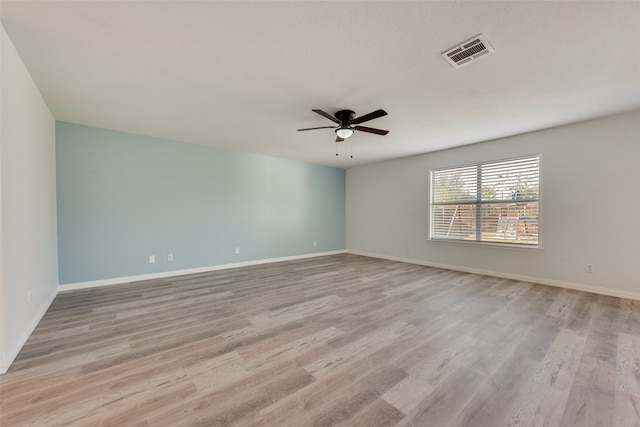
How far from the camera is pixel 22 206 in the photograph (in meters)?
2.20

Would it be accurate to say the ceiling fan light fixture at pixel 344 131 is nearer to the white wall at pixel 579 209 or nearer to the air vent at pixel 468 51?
the air vent at pixel 468 51

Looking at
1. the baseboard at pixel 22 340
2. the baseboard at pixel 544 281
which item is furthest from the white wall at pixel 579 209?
the baseboard at pixel 22 340

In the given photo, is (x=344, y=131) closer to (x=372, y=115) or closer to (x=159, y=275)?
(x=372, y=115)

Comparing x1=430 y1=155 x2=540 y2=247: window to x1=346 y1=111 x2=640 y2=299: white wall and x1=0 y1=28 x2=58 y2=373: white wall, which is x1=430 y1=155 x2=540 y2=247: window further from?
x1=0 y1=28 x2=58 y2=373: white wall

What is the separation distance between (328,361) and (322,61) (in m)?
2.49

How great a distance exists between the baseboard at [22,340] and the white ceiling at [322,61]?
2.40m

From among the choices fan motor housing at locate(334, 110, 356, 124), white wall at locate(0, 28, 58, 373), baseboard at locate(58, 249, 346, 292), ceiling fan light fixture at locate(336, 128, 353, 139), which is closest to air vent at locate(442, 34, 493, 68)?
fan motor housing at locate(334, 110, 356, 124)

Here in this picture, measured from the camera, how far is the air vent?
1.93 metres

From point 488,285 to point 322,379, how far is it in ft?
11.4

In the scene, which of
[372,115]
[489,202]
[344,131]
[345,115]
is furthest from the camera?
[489,202]

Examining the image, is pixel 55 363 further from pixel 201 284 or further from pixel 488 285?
pixel 488 285

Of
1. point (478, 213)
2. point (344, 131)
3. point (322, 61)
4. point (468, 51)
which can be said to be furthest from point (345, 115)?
point (478, 213)

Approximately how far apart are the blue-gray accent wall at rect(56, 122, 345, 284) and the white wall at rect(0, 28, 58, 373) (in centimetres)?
69

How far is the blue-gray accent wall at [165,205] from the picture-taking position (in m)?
3.81
